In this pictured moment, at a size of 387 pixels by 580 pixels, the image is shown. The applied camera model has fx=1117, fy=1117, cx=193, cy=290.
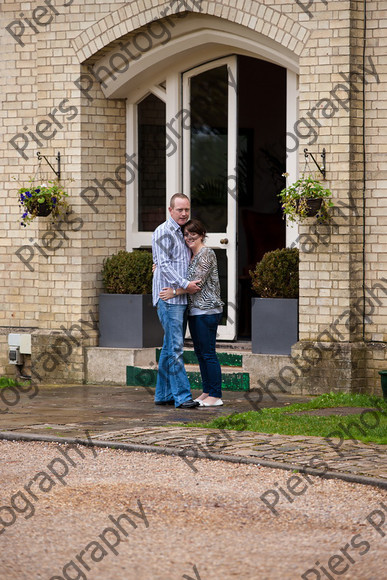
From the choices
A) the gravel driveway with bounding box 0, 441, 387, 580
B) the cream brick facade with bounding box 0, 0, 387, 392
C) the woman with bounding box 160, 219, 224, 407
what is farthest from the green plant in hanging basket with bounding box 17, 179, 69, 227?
the gravel driveway with bounding box 0, 441, 387, 580

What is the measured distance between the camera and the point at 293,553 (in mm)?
5465

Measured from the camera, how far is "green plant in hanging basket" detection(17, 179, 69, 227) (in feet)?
38.6

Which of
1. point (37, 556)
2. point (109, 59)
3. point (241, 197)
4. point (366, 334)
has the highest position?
point (109, 59)

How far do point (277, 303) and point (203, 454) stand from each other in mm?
3728

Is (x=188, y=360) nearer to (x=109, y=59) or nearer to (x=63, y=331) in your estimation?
(x=63, y=331)

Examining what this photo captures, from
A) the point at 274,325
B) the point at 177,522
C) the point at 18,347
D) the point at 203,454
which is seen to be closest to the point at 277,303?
the point at 274,325

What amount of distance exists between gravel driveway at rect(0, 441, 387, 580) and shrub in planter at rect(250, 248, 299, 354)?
3.59 m

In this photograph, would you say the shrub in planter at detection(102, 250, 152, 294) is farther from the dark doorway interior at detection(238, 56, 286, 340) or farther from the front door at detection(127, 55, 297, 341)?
the dark doorway interior at detection(238, 56, 286, 340)

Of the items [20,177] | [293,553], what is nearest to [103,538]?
[293,553]

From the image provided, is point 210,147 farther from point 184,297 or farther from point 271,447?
point 271,447

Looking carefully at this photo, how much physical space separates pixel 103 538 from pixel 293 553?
99cm

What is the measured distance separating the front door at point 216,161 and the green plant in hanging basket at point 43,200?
1.43 metres

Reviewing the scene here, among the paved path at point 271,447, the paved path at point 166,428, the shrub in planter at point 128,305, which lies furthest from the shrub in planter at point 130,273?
the paved path at point 271,447

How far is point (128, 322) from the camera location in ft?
39.4
